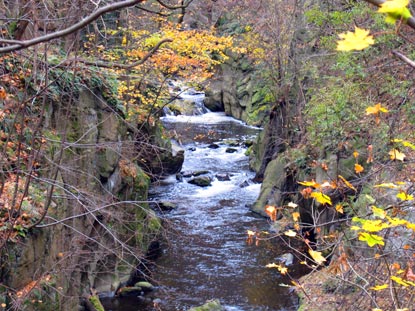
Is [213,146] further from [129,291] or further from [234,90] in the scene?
[129,291]

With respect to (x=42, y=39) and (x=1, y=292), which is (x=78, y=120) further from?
(x=42, y=39)

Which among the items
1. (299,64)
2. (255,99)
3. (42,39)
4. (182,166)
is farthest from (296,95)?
(42,39)

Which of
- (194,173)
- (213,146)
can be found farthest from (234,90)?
(194,173)

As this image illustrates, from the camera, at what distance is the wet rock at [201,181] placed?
57.8 feet

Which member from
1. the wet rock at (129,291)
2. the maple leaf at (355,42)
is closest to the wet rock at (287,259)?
the wet rock at (129,291)

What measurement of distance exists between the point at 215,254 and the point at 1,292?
679 centimetres

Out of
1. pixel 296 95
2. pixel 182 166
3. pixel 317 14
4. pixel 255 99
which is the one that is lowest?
pixel 182 166

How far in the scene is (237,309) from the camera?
9.82m

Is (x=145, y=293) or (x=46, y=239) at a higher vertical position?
(x=46, y=239)

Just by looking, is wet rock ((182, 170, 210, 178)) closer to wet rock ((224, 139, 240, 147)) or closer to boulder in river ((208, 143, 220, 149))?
boulder in river ((208, 143, 220, 149))

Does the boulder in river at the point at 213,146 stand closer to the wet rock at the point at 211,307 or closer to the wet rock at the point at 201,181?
the wet rock at the point at 201,181

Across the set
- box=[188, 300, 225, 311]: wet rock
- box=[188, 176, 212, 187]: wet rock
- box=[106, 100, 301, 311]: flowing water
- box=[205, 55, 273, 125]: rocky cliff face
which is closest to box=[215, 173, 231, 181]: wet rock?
box=[106, 100, 301, 311]: flowing water

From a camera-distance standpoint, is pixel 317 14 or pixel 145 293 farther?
pixel 317 14

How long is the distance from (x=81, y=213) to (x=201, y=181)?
397 inches
